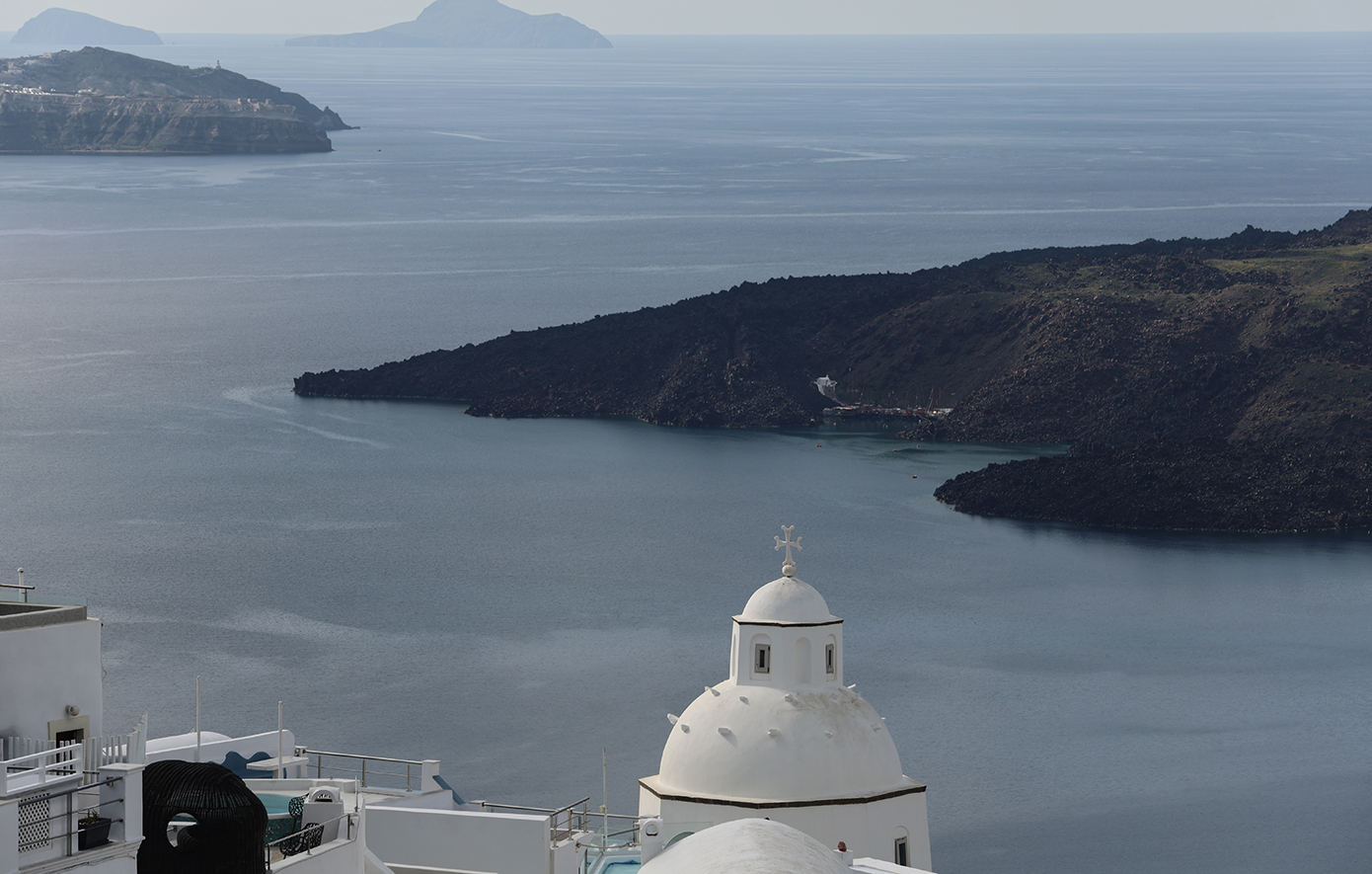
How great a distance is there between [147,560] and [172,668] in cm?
2589

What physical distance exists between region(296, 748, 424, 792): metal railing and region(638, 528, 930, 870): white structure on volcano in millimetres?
5294

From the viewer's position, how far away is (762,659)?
35.9 m

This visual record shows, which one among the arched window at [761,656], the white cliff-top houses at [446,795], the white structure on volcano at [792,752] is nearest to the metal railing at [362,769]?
the white cliff-top houses at [446,795]

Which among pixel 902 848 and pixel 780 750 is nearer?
pixel 780 750

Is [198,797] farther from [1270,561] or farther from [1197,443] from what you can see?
[1197,443]

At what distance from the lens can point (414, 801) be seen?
38.6 m

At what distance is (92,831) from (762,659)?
51.1 feet

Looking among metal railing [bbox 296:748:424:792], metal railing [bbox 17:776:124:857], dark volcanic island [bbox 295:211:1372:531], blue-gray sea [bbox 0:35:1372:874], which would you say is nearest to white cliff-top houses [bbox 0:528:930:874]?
metal railing [bbox 17:776:124:857]

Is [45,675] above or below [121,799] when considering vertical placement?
above

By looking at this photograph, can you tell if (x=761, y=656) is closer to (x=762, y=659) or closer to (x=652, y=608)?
(x=762, y=659)

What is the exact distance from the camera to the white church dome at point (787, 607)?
35812 millimetres

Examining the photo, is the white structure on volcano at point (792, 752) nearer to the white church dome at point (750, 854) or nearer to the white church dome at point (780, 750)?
the white church dome at point (780, 750)

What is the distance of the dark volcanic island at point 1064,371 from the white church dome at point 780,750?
83667 millimetres

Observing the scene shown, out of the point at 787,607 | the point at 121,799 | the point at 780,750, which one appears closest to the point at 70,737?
the point at 121,799
